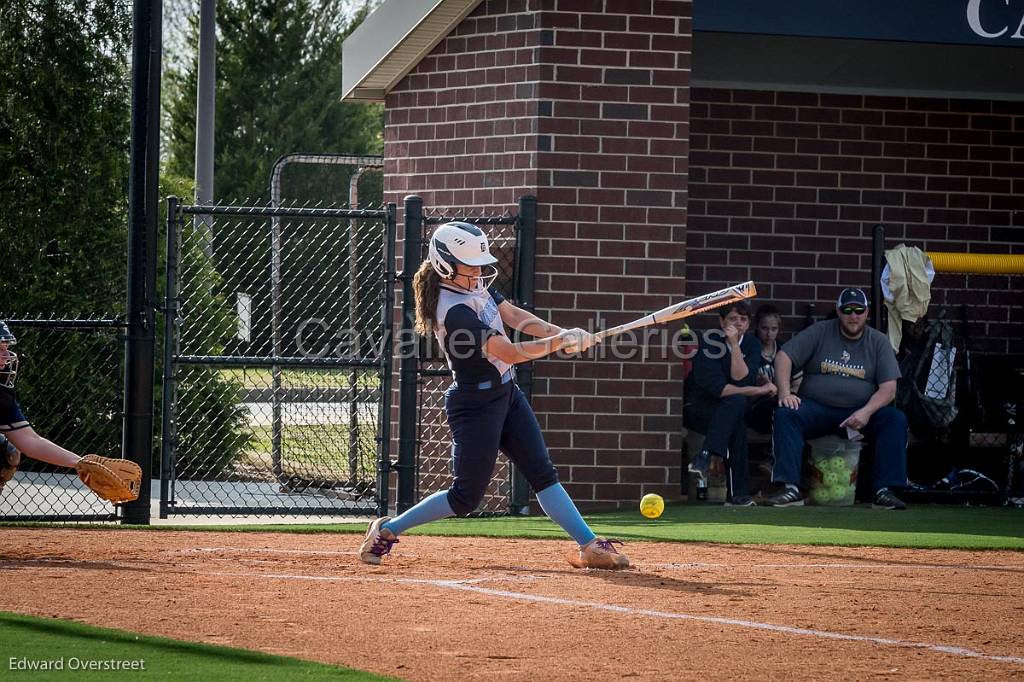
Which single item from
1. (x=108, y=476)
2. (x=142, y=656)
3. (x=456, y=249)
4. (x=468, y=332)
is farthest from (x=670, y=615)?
(x=108, y=476)

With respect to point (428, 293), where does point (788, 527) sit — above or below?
below

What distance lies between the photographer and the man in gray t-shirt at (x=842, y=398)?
11.1m

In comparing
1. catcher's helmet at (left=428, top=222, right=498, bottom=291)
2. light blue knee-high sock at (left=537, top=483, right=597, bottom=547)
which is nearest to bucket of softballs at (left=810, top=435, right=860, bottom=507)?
light blue knee-high sock at (left=537, top=483, right=597, bottom=547)

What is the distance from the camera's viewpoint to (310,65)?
36.2 metres

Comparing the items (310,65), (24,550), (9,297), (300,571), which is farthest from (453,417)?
(310,65)

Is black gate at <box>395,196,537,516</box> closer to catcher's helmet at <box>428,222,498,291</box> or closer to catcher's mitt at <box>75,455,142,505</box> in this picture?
catcher's mitt at <box>75,455,142,505</box>

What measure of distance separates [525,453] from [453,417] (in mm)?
448

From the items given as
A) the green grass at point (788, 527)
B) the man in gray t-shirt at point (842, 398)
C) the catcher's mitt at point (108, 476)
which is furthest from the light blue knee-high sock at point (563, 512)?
the man in gray t-shirt at point (842, 398)

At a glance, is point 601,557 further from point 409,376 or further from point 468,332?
point 409,376

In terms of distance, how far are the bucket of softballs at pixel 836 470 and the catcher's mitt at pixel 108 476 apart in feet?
17.3

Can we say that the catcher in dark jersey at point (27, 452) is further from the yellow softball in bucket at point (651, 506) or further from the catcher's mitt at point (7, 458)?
the yellow softball in bucket at point (651, 506)

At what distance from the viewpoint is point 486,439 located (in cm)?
761

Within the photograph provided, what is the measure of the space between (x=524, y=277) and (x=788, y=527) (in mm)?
2714

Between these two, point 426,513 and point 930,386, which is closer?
point 426,513
